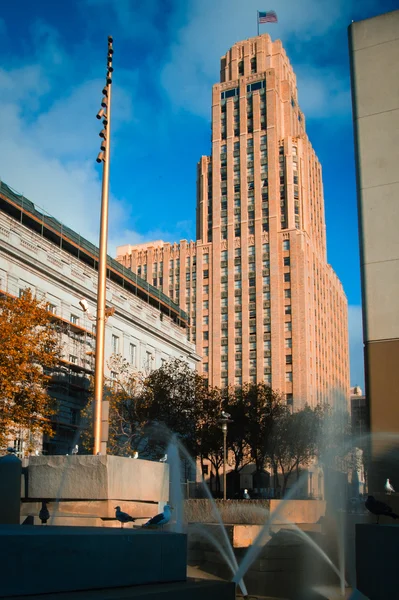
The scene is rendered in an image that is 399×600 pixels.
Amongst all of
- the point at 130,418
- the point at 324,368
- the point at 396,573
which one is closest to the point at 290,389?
the point at 324,368

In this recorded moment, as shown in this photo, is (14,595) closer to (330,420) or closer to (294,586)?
(294,586)

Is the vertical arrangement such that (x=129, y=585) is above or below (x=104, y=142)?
below

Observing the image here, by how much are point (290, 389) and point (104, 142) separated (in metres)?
86.1

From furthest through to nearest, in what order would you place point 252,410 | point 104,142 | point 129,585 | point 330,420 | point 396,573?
1. point 330,420
2. point 252,410
3. point 104,142
4. point 396,573
5. point 129,585

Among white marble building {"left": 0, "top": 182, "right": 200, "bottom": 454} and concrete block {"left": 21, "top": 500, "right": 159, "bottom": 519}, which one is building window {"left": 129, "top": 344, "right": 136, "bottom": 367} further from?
concrete block {"left": 21, "top": 500, "right": 159, "bottom": 519}

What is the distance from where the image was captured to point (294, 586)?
593 inches

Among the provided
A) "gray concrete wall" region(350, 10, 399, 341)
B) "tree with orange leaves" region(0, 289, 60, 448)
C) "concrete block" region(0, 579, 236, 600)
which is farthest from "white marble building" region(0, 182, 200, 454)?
"concrete block" region(0, 579, 236, 600)

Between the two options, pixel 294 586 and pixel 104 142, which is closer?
pixel 294 586

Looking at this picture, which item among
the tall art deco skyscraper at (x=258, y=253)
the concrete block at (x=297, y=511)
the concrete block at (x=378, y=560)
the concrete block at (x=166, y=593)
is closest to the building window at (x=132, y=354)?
the concrete block at (x=297, y=511)

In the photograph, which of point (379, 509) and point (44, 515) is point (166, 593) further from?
point (44, 515)

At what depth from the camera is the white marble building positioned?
44.9 metres

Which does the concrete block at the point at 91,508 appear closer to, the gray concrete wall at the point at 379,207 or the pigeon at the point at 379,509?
the pigeon at the point at 379,509

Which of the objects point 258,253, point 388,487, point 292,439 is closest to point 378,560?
point 388,487

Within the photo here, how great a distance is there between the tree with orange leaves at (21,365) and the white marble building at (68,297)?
11.6ft
